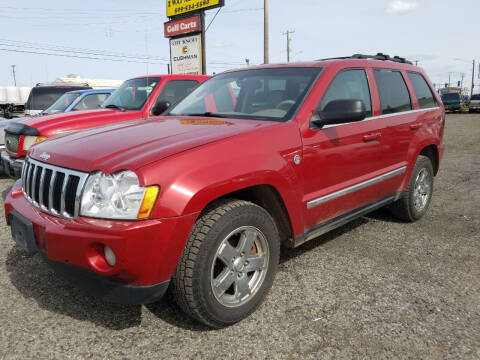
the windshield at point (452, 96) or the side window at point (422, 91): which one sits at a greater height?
the windshield at point (452, 96)

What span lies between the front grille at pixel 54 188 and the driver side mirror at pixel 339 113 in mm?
1680

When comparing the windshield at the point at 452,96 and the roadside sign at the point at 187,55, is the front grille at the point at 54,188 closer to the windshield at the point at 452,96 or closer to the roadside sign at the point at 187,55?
the roadside sign at the point at 187,55

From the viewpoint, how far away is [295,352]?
7.48 ft

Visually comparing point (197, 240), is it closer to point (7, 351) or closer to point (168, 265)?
point (168, 265)

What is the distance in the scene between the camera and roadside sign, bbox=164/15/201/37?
14586 millimetres

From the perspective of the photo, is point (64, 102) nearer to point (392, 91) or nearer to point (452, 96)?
point (392, 91)

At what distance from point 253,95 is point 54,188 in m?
1.73

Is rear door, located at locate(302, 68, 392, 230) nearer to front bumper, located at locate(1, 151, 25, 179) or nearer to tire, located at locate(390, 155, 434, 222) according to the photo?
tire, located at locate(390, 155, 434, 222)

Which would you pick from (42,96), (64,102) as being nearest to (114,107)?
(64,102)

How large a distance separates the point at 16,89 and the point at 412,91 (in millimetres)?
40277

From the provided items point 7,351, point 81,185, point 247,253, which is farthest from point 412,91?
point 7,351

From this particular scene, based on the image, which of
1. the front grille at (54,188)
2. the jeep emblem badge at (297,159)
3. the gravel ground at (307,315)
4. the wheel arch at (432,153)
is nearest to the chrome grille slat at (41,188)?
the front grille at (54,188)

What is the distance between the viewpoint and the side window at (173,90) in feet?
20.5

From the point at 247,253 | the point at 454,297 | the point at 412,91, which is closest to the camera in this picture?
the point at 247,253
